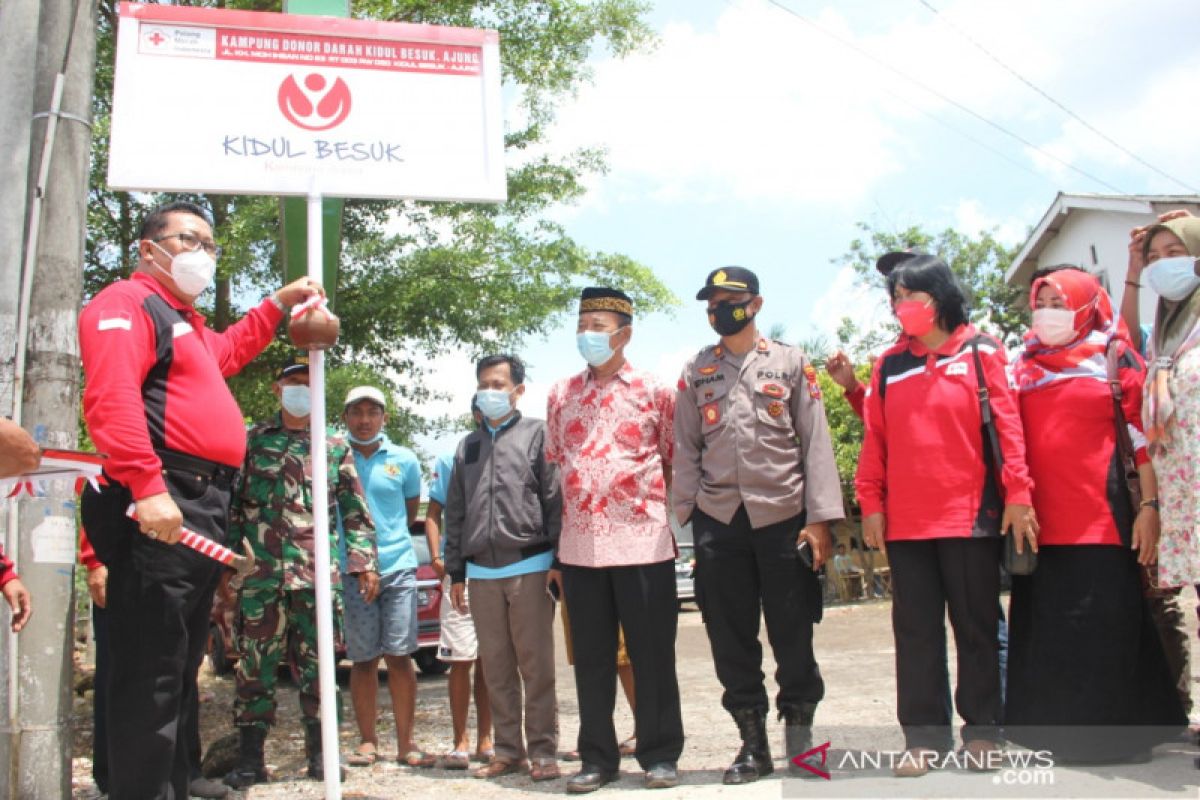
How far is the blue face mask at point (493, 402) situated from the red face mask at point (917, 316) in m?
1.99

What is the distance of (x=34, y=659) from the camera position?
4191mm

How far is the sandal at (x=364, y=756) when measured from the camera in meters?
5.05

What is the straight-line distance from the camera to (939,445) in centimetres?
393

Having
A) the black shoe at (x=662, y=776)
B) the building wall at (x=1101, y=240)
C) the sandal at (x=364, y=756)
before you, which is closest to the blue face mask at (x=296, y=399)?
the sandal at (x=364, y=756)

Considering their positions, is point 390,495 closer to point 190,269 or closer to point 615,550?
point 615,550

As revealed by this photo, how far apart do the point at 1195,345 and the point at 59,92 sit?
15.7ft

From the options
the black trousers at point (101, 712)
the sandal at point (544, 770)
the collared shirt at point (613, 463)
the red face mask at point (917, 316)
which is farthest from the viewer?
the black trousers at point (101, 712)

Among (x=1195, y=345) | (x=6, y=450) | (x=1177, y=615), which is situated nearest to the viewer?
(x=6, y=450)

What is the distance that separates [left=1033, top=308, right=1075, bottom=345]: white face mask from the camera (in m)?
3.99

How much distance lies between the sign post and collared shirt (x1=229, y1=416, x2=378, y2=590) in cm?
107

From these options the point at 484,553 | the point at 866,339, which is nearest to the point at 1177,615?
the point at 484,553

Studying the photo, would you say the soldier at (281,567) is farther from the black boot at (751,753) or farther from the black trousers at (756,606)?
the black boot at (751,753)

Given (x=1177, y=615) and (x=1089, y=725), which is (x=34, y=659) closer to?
(x=1089, y=725)

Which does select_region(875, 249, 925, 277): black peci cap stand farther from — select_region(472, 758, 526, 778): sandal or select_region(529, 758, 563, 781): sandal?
select_region(472, 758, 526, 778): sandal
